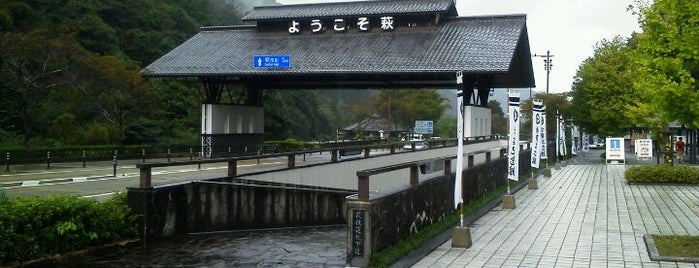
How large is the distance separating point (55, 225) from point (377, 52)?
23274 mm

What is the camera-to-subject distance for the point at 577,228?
11.5 m

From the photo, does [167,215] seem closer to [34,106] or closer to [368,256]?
[368,256]

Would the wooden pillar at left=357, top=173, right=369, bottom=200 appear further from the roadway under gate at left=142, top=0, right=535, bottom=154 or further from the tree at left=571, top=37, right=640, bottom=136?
Result: the tree at left=571, top=37, right=640, bottom=136

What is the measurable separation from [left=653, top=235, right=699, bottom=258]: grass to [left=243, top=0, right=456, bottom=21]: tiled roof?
78.7 feet

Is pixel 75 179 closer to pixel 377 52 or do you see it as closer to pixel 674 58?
pixel 377 52

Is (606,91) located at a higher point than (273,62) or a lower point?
lower

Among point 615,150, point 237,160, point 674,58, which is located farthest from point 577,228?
point 615,150

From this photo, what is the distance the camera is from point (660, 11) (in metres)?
9.67

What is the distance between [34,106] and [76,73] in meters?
3.25

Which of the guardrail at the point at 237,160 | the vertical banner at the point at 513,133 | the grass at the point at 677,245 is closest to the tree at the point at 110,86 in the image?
the guardrail at the point at 237,160

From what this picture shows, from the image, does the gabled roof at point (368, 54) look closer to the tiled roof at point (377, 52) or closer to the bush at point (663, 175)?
the tiled roof at point (377, 52)

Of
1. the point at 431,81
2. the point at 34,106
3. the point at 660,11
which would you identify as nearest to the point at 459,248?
the point at 660,11

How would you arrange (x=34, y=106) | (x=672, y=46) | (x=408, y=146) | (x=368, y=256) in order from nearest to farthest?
(x=368, y=256), (x=672, y=46), (x=408, y=146), (x=34, y=106)

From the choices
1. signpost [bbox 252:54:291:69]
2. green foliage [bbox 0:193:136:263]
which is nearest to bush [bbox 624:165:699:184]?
signpost [bbox 252:54:291:69]
